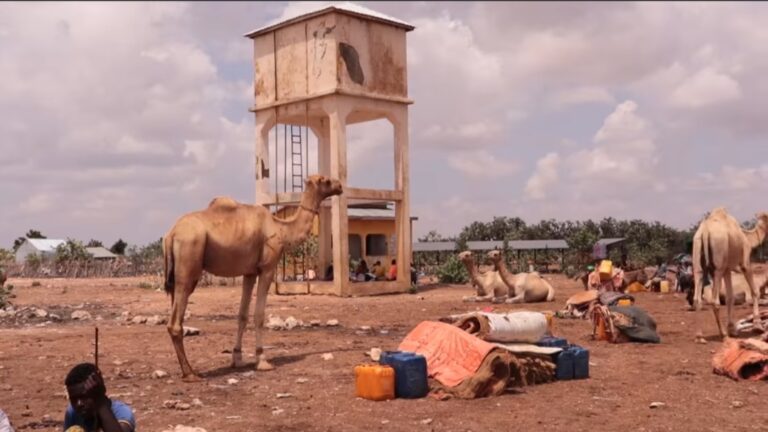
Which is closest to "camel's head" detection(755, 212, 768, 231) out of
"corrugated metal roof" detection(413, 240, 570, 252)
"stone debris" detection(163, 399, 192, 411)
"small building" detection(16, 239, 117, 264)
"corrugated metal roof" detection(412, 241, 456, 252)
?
"stone debris" detection(163, 399, 192, 411)

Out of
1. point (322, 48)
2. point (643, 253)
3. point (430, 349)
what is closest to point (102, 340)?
point (430, 349)

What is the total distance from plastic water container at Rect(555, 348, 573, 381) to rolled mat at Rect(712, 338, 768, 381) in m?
2.10

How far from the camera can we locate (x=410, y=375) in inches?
398

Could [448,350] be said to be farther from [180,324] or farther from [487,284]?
[487,284]

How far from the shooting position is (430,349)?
11.3 metres

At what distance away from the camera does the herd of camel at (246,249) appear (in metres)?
11.8

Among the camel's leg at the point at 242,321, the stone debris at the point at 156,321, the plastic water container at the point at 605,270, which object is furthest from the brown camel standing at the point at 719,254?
the stone debris at the point at 156,321

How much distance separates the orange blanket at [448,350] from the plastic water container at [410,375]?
0.41 metres

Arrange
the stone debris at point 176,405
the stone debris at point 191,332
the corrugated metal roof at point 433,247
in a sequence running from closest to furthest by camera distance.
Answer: the stone debris at point 176,405 < the stone debris at point 191,332 < the corrugated metal roof at point 433,247

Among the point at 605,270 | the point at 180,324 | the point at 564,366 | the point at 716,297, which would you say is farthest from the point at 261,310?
the point at 605,270

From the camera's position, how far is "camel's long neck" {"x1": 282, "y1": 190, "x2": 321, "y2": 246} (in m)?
13.2

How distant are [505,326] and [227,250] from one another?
4086 mm

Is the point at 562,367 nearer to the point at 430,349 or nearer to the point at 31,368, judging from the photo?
the point at 430,349

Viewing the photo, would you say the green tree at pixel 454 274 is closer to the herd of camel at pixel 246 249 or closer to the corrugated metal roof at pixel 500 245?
the corrugated metal roof at pixel 500 245
